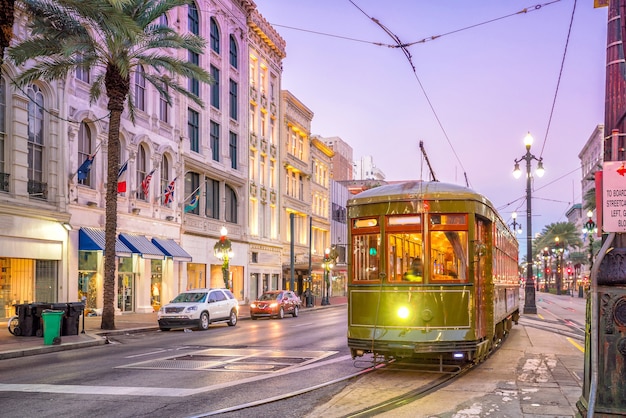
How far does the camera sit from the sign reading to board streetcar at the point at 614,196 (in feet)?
19.4

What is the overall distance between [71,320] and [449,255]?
48.0 feet

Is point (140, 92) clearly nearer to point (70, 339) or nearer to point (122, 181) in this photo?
point (122, 181)

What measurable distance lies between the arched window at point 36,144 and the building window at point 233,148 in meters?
20.7

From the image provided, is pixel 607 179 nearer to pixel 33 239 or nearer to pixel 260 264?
pixel 33 239

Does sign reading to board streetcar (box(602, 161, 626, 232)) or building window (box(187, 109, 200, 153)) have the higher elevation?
building window (box(187, 109, 200, 153))

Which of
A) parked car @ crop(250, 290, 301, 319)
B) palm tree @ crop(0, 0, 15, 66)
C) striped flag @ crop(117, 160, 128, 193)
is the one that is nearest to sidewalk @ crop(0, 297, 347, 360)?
parked car @ crop(250, 290, 301, 319)

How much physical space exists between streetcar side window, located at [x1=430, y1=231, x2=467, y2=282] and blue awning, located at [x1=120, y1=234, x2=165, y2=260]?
23808 mm

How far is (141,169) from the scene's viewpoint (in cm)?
3675

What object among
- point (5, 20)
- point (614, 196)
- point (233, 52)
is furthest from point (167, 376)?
point (233, 52)

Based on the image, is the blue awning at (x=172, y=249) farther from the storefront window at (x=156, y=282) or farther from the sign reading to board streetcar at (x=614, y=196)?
the sign reading to board streetcar at (x=614, y=196)

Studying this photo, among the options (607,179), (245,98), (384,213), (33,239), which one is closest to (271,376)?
(384,213)

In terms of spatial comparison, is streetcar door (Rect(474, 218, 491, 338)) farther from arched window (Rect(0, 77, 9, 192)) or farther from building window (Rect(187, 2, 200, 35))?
building window (Rect(187, 2, 200, 35))

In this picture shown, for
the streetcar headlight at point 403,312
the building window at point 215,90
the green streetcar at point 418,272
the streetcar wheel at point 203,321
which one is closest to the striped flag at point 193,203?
the building window at point 215,90

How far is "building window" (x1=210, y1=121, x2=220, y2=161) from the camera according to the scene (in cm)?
4603
